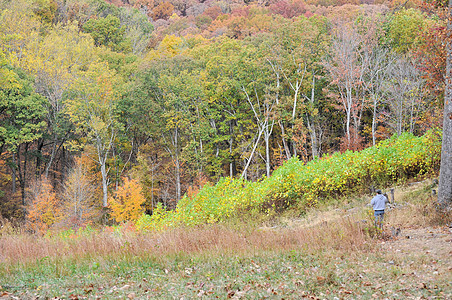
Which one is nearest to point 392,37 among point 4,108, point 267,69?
point 267,69

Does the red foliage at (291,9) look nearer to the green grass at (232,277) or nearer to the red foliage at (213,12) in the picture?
the red foliage at (213,12)

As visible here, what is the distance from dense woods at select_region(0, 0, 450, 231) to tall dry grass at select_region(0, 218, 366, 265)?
55.9 ft

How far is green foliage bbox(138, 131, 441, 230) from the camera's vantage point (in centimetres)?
1319

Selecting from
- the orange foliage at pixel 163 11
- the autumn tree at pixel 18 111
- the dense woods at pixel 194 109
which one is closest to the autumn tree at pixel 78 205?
the dense woods at pixel 194 109

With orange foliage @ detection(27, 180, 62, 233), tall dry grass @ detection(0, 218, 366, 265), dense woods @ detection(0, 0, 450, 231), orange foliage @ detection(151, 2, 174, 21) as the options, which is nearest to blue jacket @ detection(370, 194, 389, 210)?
tall dry grass @ detection(0, 218, 366, 265)

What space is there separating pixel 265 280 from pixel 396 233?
4082 mm

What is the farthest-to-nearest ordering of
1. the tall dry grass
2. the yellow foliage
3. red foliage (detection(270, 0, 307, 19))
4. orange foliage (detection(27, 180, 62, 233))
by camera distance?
red foliage (detection(270, 0, 307, 19))
the yellow foliage
orange foliage (detection(27, 180, 62, 233))
the tall dry grass

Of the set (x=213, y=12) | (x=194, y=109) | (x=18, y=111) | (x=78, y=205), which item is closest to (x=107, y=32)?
(x=194, y=109)

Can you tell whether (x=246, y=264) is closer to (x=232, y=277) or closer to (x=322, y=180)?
(x=232, y=277)

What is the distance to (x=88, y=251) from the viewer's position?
8336mm

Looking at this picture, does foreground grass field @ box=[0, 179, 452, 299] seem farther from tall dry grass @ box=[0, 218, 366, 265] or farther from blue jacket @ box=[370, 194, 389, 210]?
blue jacket @ box=[370, 194, 389, 210]

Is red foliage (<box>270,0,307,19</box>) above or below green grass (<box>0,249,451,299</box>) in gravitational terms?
above

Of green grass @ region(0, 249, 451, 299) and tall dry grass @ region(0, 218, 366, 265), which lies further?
tall dry grass @ region(0, 218, 366, 265)

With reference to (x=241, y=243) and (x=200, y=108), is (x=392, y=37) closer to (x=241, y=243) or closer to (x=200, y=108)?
(x=200, y=108)
